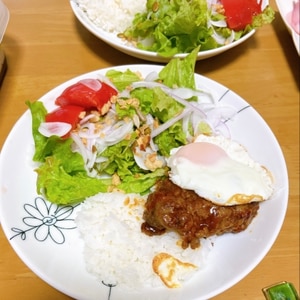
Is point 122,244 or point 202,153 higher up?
point 202,153

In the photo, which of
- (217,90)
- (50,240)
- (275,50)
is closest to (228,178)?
(217,90)

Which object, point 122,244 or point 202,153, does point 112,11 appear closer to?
point 202,153

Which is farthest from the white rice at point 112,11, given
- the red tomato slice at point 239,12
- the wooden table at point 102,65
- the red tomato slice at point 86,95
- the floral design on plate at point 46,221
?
the floral design on plate at point 46,221

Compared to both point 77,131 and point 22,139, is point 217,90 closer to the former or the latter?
point 77,131

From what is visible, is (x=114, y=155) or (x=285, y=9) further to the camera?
(x=285, y=9)

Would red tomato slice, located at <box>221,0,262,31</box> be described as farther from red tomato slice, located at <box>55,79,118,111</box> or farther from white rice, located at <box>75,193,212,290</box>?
white rice, located at <box>75,193,212,290</box>

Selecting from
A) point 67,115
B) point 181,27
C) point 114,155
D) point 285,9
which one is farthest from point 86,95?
point 285,9

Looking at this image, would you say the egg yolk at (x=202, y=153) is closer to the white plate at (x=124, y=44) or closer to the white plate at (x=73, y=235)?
the white plate at (x=73, y=235)
